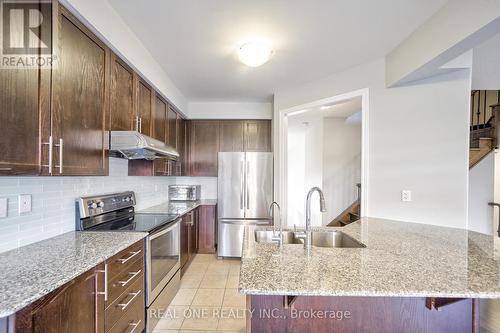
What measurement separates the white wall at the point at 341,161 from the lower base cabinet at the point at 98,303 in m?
4.42

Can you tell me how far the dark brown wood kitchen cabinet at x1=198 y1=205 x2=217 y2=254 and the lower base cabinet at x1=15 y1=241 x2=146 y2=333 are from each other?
2.00 metres

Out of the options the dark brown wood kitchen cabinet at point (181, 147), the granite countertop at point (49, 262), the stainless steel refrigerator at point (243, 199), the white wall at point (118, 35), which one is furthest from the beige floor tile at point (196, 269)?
the white wall at point (118, 35)

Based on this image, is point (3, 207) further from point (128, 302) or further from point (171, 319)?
point (171, 319)

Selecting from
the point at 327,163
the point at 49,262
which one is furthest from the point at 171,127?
the point at 327,163

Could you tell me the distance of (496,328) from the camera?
1848 mm

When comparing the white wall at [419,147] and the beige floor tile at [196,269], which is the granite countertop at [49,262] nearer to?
the beige floor tile at [196,269]

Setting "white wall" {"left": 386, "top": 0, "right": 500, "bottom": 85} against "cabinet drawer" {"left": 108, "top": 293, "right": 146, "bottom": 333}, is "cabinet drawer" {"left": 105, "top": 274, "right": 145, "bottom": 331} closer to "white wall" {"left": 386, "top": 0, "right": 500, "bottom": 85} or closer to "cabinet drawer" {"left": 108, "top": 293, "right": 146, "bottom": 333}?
"cabinet drawer" {"left": 108, "top": 293, "right": 146, "bottom": 333}

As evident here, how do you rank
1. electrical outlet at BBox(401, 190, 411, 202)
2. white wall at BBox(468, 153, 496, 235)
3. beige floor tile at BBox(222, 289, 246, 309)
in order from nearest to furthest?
electrical outlet at BBox(401, 190, 411, 202) → beige floor tile at BBox(222, 289, 246, 309) → white wall at BBox(468, 153, 496, 235)

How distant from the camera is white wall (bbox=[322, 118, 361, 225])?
538 centimetres

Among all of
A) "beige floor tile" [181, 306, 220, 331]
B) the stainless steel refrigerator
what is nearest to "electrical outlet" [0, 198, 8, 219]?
"beige floor tile" [181, 306, 220, 331]

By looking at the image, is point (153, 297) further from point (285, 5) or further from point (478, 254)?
point (285, 5)

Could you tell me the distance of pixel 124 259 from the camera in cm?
158

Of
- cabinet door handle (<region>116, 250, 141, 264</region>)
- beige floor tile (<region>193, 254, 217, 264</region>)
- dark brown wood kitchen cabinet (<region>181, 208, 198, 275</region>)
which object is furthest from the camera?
beige floor tile (<region>193, 254, 217, 264</region>)

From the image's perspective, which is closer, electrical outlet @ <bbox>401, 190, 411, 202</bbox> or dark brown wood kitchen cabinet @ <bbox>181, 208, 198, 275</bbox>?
electrical outlet @ <bbox>401, 190, 411, 202</bbox>
